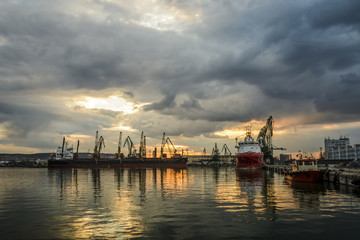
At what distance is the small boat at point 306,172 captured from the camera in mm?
57384

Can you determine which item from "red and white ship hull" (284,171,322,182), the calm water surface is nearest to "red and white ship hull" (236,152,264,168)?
"red and white ship hull" (284,171,322,182)

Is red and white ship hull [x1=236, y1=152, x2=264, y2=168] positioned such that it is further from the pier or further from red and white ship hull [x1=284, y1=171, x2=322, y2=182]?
red and white ship hull [x1=284, y1=171, x2=322, y2=182]

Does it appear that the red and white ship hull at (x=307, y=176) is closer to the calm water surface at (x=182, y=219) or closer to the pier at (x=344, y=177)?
the pier at (x=344, y=177)

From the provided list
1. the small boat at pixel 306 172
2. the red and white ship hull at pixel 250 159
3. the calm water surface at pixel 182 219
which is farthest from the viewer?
the red and white ship hull at pixel 250 159

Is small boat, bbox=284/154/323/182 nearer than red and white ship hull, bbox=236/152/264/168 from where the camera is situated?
Yes

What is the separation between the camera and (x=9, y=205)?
32500 millimetres

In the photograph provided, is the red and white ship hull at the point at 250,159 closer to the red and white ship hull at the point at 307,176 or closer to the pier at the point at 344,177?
the pier at the point at 344,177

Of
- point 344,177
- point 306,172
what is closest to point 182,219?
point 344,177

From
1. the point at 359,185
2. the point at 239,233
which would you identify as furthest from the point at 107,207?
the point at 359,185

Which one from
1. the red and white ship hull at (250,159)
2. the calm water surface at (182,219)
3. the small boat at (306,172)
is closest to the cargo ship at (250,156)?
the red and white ship hull at (250,159)

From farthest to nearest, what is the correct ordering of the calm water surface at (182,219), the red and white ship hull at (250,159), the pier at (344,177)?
the red and white ship hull at (250,159), the pier at (344,177), the calm water surface at (182,219)

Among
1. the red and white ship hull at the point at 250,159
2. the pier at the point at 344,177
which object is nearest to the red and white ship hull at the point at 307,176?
the pier at the point at 344,177

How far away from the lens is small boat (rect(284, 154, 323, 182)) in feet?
188

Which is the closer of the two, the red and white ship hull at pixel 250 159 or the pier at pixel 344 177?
the pier at pixel 344 177
